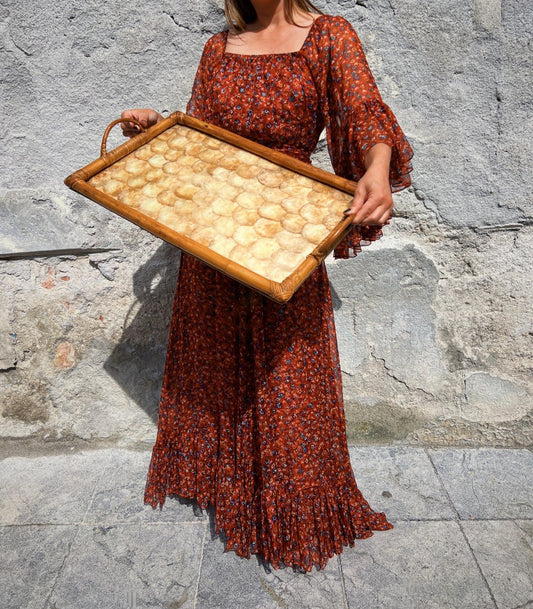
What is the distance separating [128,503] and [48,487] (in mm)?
360

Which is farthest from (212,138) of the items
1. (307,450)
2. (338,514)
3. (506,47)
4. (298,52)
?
(338,514)

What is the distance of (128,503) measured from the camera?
1.78 metres

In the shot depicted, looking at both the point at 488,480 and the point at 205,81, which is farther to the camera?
the point at 488,480

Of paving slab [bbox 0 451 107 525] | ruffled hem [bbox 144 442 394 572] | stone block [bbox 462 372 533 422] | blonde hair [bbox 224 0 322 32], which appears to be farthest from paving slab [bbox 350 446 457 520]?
blonde hair [bbox 224 0 322 32]

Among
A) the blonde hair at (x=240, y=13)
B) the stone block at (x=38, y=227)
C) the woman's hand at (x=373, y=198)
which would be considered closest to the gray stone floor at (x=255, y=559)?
the stone block at (x=38, y=227)

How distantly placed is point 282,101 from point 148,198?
0.44m

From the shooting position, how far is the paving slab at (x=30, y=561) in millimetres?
1438

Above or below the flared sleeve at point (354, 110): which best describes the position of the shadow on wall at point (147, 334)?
below

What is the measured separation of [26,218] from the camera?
185 cm

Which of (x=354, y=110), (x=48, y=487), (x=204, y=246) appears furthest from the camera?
(x=48, y=487)

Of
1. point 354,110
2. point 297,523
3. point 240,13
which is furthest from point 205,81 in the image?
point 297,523

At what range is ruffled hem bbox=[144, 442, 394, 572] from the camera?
148 cm

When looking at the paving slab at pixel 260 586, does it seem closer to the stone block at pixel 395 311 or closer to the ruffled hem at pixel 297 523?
the ruffled hem at pixel 297 523

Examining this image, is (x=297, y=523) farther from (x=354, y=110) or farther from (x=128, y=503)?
(x=354, y=110)
